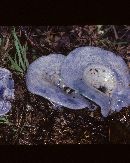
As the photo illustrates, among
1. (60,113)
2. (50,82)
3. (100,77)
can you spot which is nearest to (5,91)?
(50,82)

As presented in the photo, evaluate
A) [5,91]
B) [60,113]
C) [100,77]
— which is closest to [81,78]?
[100,77]

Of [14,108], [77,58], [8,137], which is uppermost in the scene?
[77,58]

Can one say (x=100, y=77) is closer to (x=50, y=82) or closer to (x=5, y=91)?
(x=50, y=82)

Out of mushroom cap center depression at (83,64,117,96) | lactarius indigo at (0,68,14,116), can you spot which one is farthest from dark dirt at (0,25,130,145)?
mushroom cap center depression at (83,64,117,96)

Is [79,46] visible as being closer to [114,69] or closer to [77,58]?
[77,58]

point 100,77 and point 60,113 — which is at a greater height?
point 100,77

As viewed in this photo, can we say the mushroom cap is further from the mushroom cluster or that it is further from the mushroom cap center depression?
the mushroom cap center depression

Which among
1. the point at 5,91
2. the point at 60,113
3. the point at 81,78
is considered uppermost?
the point at 81,78

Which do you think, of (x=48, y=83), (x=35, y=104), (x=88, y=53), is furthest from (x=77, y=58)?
(x=35, y=104)
